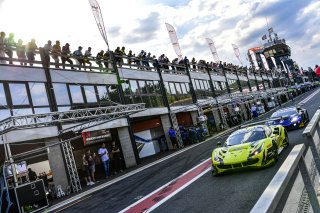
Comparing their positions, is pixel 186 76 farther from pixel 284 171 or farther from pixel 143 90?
pixel 284 171

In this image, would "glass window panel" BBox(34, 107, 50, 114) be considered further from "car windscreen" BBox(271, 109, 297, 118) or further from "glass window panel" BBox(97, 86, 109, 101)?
"car windscreen" BBox(271, 109, 297, 118)

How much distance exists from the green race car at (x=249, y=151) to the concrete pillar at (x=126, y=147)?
42.0 feet

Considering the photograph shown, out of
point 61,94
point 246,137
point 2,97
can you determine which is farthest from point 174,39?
point 246,137

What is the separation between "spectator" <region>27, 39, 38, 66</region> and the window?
304 centimetres

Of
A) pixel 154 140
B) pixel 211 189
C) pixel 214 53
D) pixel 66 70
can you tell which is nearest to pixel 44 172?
pixel 66 70

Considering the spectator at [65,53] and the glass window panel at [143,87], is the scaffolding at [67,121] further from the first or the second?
the glass window panel at [143,87]

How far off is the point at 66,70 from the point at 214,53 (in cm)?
3135

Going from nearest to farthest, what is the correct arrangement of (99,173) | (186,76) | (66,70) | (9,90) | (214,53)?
(9,90) → (66,70) → (99,173) → (186,76) → (214,53)

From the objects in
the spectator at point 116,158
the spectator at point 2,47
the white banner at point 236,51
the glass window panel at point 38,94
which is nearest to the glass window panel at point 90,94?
the spectator at point 116,158

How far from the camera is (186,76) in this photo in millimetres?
37688

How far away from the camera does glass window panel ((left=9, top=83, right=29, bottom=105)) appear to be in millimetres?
16672

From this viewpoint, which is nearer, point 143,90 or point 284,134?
point 284,134

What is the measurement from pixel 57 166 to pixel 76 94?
17.1 ft

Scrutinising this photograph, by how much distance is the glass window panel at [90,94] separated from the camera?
A: 2159 centimetres
